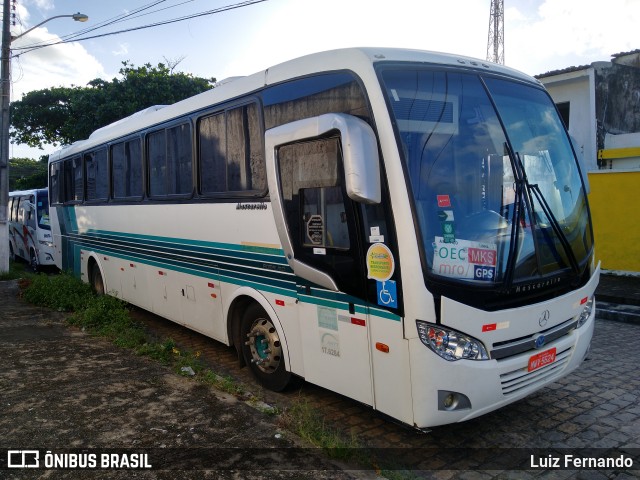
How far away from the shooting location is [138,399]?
5.07m

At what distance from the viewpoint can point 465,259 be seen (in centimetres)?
376

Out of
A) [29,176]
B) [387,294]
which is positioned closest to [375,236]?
[387,294]

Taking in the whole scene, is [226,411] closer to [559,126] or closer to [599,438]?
[599,438]

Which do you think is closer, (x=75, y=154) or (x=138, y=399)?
(x=138, y=399)

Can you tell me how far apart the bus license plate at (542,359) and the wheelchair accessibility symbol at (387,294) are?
3.92ft

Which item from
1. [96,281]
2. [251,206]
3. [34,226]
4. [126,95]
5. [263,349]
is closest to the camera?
[251,206]

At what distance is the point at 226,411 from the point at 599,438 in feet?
10.3

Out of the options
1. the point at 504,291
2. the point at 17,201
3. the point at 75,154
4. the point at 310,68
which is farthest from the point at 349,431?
the point at 17,201

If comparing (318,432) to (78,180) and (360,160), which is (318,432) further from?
(78,180)

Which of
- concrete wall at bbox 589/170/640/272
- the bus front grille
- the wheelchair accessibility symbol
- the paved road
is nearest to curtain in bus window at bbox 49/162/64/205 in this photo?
the paved road

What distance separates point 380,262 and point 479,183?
3.12 ft

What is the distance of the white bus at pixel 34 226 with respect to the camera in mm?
15703

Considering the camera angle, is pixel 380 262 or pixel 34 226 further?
pixel 34 226

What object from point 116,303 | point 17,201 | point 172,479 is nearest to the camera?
point 172,479
